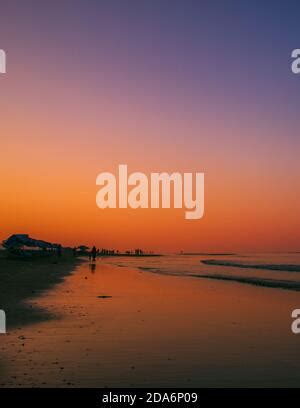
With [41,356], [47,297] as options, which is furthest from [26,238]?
[41,356]

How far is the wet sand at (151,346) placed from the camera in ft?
36.3

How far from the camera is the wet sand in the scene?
1107 cm

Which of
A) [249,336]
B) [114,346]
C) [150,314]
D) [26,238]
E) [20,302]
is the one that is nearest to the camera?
[114,346]

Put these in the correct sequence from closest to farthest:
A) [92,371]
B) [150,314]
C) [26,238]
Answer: [92,371] < [150,314] < [26,238]

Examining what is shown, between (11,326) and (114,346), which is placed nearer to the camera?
(114,346)

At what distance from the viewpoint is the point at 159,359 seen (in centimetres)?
1285

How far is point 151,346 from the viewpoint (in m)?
14.4

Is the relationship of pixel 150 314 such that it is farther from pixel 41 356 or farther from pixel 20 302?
pixel 41 356

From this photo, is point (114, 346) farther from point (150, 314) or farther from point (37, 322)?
point (150, 314)

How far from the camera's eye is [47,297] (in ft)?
87.7
